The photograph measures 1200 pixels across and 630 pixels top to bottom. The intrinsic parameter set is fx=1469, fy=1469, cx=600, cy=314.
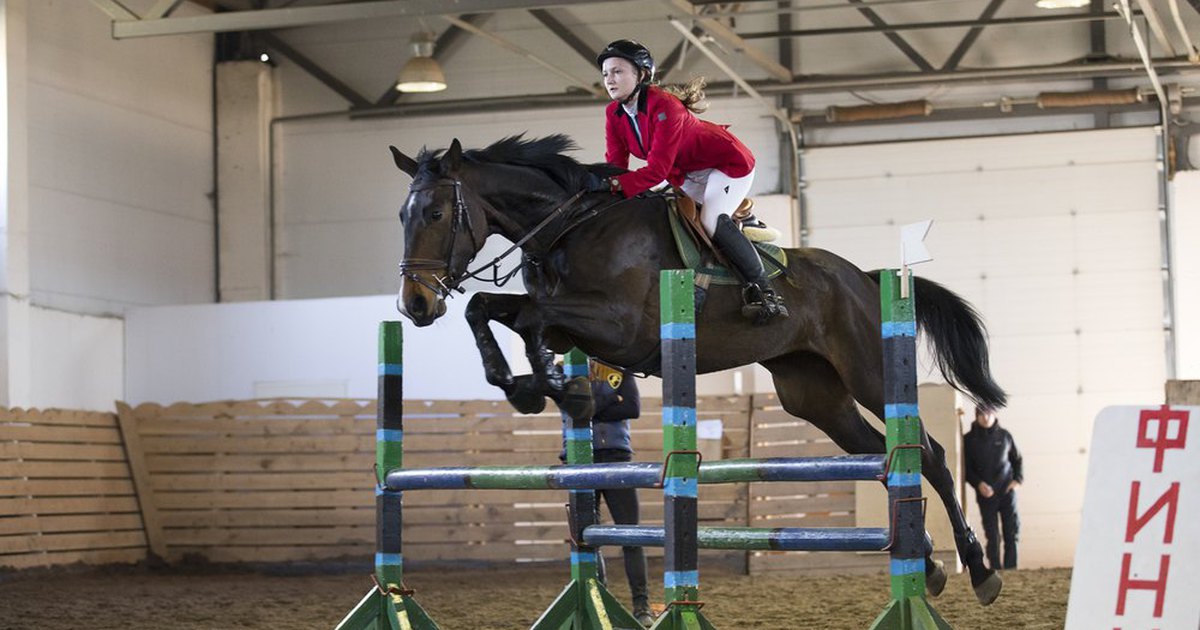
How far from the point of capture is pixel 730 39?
44.7 feet

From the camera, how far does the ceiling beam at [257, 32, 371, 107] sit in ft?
53.9

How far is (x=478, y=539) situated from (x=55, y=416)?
11.6 ft

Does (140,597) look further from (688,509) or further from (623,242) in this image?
(688,509)

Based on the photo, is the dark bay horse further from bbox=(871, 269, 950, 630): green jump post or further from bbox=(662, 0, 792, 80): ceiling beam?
bbox=(662, 0, 792, 80): ceiling beam

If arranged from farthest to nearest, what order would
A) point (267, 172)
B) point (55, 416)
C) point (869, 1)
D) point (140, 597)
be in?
point (267, 172) < point (869, 1) < point (55, 416) < point (140, 597)

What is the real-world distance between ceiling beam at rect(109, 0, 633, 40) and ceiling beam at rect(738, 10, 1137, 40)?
304cm

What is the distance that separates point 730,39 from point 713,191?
8504mm

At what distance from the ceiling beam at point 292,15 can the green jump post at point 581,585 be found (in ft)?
23.6

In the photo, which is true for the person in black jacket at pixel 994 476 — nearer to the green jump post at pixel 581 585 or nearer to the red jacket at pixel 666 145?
the red jacket at pixel 666 145

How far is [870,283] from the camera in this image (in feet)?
19.5

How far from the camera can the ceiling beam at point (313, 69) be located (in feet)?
53.9

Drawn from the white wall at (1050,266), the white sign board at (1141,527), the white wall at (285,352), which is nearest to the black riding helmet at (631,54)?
the white sign board at (1141,527)

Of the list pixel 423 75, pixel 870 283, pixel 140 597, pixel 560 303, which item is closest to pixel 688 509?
pixel 560 303

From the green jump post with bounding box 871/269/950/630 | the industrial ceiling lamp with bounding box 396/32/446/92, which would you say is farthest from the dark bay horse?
the industrial ceiling lamp with bounding box 396/32/446/92
